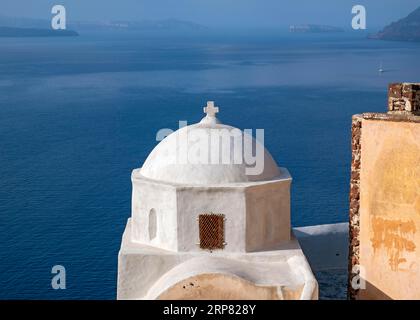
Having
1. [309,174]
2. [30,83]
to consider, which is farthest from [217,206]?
[30,83]

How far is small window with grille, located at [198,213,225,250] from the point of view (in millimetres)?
11172

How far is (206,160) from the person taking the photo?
37.2 ft

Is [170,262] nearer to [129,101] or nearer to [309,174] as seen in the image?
[309,174]

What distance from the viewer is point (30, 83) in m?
73.6

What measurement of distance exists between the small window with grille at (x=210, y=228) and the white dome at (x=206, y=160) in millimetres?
522

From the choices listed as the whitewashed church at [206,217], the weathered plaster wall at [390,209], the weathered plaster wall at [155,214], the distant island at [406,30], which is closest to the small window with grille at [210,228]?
the whitewashed church at [206,217]

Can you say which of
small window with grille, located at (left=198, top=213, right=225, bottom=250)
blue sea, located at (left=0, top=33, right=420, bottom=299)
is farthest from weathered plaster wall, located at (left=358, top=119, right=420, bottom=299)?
blue sea, located at (left=0, top=33, right=420, bottom=299)

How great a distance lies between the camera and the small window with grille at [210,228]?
11172mm

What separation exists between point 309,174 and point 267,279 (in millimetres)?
28596

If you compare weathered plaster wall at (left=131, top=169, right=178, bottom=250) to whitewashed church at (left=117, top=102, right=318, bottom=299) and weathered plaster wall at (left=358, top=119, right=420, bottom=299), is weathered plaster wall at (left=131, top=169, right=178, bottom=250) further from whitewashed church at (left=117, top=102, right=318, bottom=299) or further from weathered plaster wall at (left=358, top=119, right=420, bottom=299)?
weathered plaster wall at (left=358, top=119, right=420, bottom=299)

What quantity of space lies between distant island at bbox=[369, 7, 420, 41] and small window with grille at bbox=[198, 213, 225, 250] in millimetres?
118301

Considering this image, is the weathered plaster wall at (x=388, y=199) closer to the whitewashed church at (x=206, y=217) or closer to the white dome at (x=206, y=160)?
the whitewashed church at (x=206, y=217)

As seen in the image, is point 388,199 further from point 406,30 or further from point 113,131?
point 406,30

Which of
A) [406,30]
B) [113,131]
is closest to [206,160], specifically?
[113,131]
